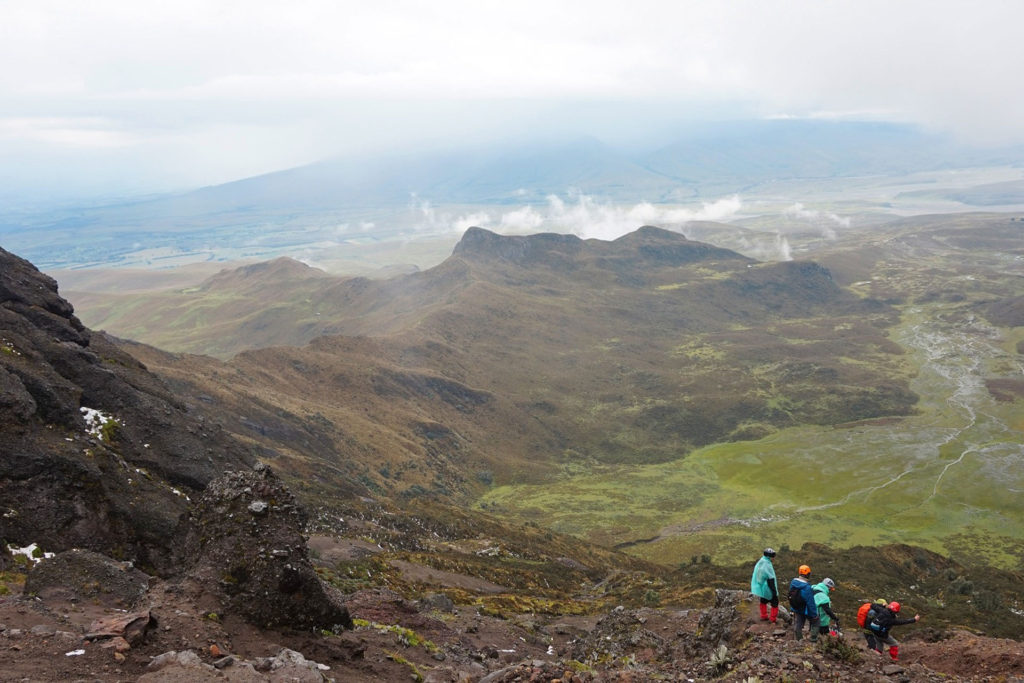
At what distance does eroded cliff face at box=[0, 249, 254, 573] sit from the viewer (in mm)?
22016

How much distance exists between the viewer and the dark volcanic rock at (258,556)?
55.7 ft

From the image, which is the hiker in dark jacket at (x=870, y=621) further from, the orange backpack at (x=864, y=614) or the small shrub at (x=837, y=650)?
→ the small shrub at (x=837, y=650)

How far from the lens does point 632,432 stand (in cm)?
13862

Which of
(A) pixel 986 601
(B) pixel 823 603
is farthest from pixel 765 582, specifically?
(A) pixel 986 601

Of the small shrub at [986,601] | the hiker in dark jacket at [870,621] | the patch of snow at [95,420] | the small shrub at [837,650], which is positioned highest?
the patch of snow at [95,420]

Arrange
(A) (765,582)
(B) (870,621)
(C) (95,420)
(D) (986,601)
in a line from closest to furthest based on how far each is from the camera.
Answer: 1. (B) (870,621)
2. (A) (765,582)
3. (C) (95,420)
4. (D) (986,601)

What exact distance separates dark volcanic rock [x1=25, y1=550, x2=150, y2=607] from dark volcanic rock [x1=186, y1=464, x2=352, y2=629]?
Answer: 1.87 m

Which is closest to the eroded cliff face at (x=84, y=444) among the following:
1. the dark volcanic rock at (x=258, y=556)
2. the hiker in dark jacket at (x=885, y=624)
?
the dark volcanic rock at (x=258, y=556)

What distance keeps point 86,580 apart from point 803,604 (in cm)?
2098

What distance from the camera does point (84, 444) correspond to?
83.6 feet

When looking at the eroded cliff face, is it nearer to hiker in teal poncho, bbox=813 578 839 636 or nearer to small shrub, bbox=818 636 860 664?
small shrub, bbox=818 636 860 664

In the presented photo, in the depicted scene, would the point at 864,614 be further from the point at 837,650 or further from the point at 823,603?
the point at 837,650

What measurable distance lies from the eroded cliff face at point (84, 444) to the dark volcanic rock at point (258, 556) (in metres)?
3.50

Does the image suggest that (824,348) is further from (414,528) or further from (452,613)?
(452,613)
